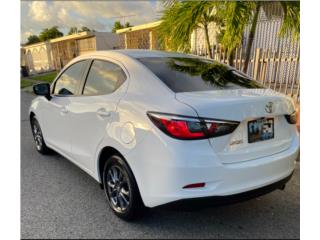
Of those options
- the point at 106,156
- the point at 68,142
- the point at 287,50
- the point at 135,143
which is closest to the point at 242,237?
the point at 135,143

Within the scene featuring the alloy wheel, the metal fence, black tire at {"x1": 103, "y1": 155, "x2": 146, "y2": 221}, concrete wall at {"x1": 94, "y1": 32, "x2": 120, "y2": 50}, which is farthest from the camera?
concrete wall at {"x1": 94, "y1": 32, "x2": 120, "y2": 50}

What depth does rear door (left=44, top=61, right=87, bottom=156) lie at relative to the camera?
10.9 feet

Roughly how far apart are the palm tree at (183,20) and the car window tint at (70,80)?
2358 millimetres

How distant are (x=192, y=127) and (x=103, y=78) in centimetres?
133

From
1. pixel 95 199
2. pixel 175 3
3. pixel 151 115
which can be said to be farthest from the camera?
→ pixel 175 3

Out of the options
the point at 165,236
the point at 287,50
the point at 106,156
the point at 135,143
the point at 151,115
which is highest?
the point at 287,50

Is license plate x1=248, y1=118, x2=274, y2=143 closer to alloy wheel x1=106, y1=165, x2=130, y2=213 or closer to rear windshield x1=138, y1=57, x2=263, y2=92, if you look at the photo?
rear windshield x1=138, y1=57, x2=263, y2=92

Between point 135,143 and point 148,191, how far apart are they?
1.28ft

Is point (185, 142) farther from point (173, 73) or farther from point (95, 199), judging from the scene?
point (95, 199)

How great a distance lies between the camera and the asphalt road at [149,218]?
2.41 m

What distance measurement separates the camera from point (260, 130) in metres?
2.20

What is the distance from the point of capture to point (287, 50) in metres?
6.57

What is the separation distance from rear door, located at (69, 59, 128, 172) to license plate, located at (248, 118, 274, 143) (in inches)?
44.7

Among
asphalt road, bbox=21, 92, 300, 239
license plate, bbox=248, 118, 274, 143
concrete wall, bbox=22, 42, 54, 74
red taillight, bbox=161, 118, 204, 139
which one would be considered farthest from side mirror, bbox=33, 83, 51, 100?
concrete wall, bbox=22, 42, 54, 74
